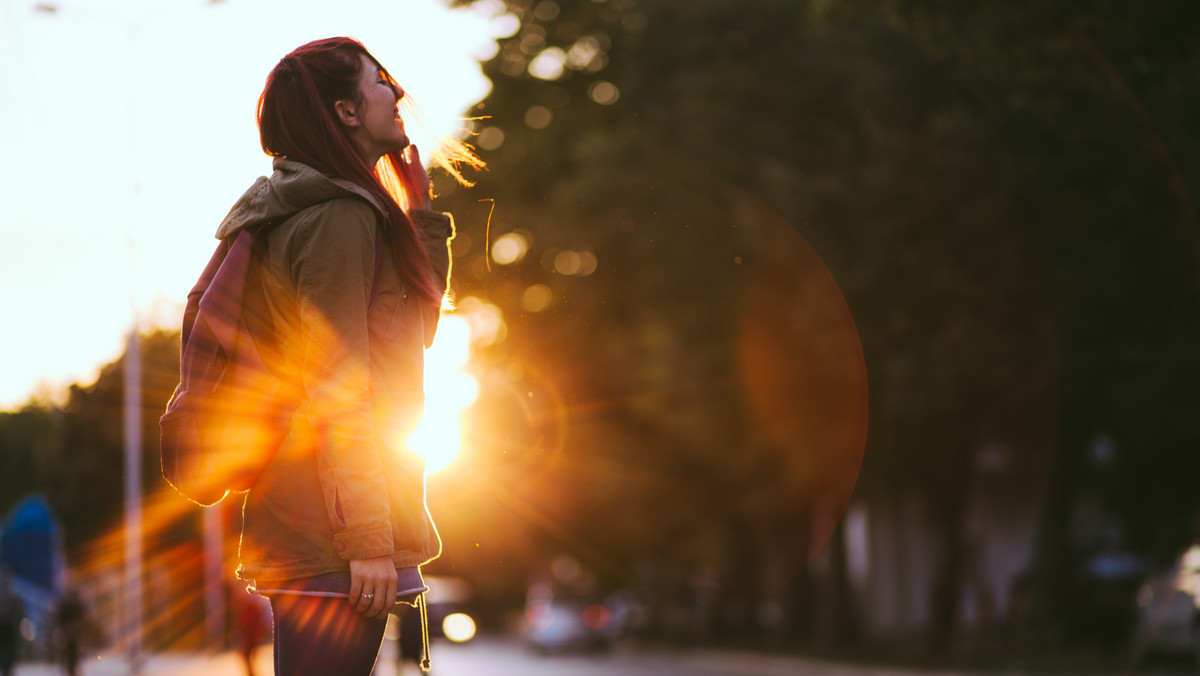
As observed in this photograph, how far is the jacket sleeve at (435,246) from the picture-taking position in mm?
3188

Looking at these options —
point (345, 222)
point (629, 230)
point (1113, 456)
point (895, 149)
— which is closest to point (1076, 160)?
point (895, 149)

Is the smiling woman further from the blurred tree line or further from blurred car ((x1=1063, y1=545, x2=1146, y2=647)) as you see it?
blurred car ((x1=1063, y1=545, x2=1146, y2=647))

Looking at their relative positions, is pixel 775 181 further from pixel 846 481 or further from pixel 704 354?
pixel 846 481

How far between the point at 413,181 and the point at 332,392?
75 cm

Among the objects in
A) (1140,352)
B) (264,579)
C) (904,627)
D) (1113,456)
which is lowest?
(904,627)

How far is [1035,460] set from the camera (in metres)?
35.1

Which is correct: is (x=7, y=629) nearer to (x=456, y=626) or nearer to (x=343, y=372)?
(x=343, y=372)

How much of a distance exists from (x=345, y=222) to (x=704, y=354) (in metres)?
23.6

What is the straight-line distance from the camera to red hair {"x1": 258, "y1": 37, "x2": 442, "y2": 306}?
305 cm

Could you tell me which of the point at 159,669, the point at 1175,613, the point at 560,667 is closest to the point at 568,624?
the point at 560,667

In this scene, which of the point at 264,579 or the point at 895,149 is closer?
the point at 264,579

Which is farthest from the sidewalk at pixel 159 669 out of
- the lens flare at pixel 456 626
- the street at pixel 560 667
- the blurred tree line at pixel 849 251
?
the lens flare at pixel 456 626

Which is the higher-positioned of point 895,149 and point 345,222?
point 345,222

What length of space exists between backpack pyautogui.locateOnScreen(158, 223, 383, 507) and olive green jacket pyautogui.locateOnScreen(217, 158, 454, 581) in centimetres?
4
